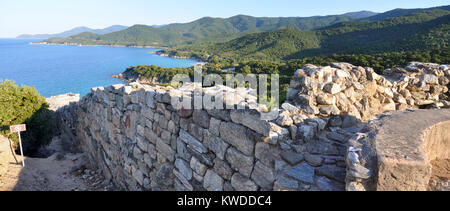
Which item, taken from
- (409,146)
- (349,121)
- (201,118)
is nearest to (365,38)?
(349,121)

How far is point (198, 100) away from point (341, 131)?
1986 mm

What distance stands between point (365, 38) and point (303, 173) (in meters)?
44.8

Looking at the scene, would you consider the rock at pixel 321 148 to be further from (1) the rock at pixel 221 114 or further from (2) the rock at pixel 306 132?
(1) the rock at pixel 221 114

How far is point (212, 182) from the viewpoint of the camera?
136 inches

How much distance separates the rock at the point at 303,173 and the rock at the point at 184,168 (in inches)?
70.4

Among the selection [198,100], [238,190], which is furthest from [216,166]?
[198,100]

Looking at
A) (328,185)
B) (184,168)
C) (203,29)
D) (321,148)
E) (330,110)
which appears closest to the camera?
(328,185)

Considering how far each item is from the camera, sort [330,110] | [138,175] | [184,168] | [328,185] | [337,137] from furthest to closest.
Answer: [138,175], [184,168], [330,110], [337,137], [328,185]

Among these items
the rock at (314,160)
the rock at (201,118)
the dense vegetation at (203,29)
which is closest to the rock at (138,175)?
the rock at (201,118)

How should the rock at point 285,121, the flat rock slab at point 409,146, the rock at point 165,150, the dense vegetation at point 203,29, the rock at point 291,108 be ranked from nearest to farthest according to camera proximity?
the flat rock slab at point 409,146, the rock at point 285,121, the rock at point 291,108, the rock at point 165,150, the dense vegetation at point 203,29

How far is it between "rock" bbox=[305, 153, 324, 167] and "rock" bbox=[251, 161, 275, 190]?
409 mm

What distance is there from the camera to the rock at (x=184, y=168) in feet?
Answer: 12.7

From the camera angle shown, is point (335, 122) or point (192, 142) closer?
point (335, 122)

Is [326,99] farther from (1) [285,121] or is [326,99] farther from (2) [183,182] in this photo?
(2) [183,182]
